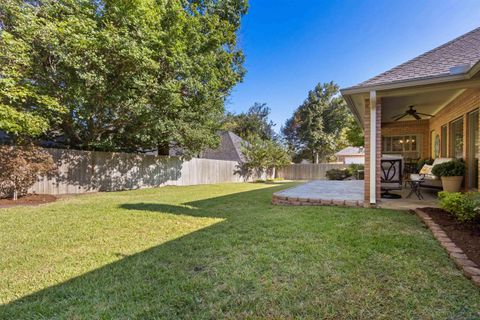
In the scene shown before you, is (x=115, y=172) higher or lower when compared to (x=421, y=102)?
lower

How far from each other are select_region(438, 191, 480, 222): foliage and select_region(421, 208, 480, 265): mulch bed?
0.12 meters

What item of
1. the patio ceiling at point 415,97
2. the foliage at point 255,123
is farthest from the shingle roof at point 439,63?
the foliage at point 255,123

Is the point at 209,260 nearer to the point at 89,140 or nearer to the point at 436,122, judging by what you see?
Answer: the point at 89,140

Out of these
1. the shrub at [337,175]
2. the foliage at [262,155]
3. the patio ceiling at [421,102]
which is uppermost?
the patio ceiling at [421,102]

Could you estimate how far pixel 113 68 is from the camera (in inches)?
311

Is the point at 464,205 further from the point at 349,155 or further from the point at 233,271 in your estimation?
the point at 349,155

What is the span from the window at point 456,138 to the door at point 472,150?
2.46ft

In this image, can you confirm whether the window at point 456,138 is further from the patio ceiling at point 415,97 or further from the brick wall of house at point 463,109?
the patio ceiling at point 415,97

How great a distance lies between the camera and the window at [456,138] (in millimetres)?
6662

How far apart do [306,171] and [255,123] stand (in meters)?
14.5

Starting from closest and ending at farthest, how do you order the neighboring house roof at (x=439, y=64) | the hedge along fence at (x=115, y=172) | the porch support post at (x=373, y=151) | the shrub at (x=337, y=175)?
the neighboring house roof at (x=439, y=64) < the porch support post at (x=373, y=151) < the hedge along fence at (x=115, y=172) < the shrub at (x=337, y=175)

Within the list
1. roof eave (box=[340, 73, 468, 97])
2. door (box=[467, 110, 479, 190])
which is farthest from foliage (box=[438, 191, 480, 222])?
door (box=[467, 110, 479, 190])

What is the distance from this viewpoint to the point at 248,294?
2.09 m

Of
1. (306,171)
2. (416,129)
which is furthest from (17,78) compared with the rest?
(306,171)
